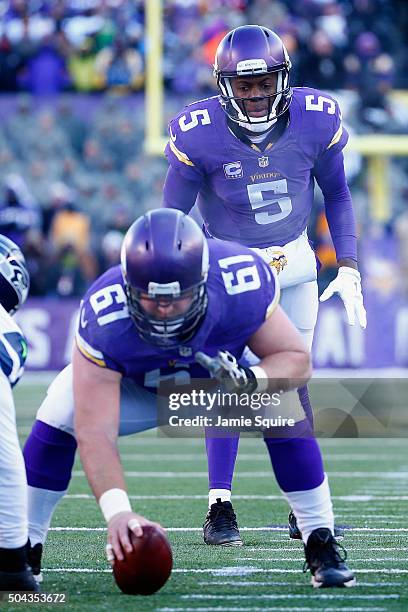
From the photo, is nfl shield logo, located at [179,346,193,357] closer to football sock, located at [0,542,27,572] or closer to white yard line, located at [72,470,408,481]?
football sock, located at [0,542,27,572]

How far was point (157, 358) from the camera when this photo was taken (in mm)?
3609

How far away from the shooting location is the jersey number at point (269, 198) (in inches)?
199

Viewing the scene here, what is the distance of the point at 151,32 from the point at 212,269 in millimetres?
9811

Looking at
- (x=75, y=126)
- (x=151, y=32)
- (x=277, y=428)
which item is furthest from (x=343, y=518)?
(x=75, y=126)

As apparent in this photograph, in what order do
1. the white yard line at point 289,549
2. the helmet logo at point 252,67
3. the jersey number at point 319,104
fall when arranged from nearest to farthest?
1. the white yard line at point 289,549
2. the helmet logo at point 252,67
3. the jersey number at point 319,104

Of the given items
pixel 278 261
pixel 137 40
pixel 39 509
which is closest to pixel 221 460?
pixel 278 261

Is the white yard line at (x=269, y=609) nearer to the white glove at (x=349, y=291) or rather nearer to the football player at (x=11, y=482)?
the football player at (x=11, y=482)

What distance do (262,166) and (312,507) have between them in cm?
173

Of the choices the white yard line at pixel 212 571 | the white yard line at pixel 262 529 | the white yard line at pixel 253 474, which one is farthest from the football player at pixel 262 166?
the white yard line at pixel 253 474

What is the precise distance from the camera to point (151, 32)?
1308 centimetres

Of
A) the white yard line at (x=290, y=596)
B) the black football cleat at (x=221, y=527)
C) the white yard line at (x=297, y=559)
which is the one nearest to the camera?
the white yard line at (x=290, y=596)

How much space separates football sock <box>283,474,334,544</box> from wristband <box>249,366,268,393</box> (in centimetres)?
39

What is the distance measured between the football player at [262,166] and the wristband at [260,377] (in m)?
1.46

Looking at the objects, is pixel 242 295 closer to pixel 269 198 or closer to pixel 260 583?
pixel 260 583
